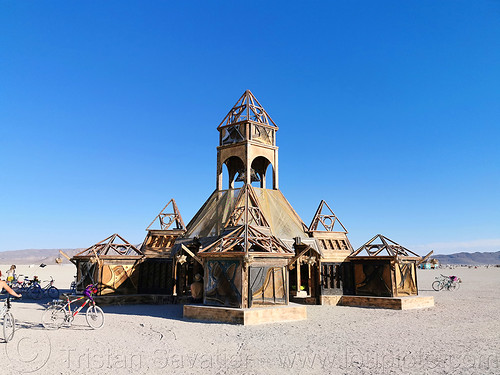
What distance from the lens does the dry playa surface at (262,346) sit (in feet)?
29.5

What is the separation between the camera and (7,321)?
11.4 m

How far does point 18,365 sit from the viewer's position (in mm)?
9039

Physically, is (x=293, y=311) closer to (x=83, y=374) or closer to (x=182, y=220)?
(x=83, y=374)

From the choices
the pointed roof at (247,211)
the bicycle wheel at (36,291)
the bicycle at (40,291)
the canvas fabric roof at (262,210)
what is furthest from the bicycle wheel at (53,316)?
the bicycle wheel at (36,291)

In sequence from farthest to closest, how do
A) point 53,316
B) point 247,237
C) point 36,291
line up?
point 36,291
point 247,237
point 53,316

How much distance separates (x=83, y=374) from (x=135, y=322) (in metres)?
6.98

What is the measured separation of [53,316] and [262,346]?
8059 millimetres

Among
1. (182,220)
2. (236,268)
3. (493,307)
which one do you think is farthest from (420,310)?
(182,220)

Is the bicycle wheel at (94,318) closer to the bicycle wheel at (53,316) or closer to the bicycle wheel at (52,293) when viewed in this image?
the bicycle wheel at (53,316)

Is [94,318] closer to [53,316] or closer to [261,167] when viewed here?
[53,316]

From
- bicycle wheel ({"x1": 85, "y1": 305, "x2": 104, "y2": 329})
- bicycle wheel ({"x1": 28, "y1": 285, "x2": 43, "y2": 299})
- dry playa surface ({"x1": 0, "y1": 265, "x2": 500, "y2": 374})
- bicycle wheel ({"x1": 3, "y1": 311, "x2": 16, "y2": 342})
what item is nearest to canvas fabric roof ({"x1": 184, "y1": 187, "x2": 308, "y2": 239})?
dry playa surface ({"x1": 0, "y1": 265, "x2": 500, "y2": 374})

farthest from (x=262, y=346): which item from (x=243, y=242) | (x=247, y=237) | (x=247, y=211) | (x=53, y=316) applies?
(x=247, y=211)

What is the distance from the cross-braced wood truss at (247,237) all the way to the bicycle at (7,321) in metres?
7.56

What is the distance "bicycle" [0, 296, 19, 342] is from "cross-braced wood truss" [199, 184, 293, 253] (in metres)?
7.56
